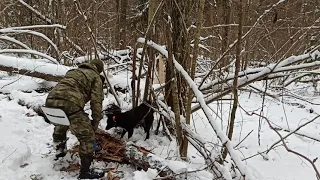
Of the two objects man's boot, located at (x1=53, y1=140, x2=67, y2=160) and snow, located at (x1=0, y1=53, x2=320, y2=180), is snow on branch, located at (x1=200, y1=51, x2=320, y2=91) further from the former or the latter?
man's boot, located at (x1=53, y1=140, x2=67, y2=160)

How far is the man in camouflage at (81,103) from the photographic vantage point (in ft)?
13.4

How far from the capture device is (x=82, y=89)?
4.29 m

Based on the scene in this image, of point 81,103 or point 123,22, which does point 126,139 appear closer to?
point 81,103

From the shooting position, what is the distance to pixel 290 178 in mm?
4922

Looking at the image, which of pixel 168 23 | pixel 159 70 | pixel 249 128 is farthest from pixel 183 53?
pixel 249 128

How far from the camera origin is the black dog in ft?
18.0

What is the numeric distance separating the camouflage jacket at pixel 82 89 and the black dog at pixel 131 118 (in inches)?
44.0

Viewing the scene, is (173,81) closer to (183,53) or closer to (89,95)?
(183,53)

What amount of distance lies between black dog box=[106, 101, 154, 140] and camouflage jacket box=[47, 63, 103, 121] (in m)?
1.12

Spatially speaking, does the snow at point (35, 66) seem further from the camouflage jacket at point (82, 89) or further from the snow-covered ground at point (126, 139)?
the camouflage jacket at point (82, 89)

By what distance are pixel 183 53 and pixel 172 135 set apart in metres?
1.78

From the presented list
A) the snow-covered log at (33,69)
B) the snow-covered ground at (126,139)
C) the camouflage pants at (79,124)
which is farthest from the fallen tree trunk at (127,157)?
the snow-covered log at (33,69)

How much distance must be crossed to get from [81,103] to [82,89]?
0.22 m

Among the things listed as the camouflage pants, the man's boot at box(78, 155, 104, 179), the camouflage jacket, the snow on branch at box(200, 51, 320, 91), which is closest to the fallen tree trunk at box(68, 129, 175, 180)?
the man's boot at box(78, 155, 104, 179)
